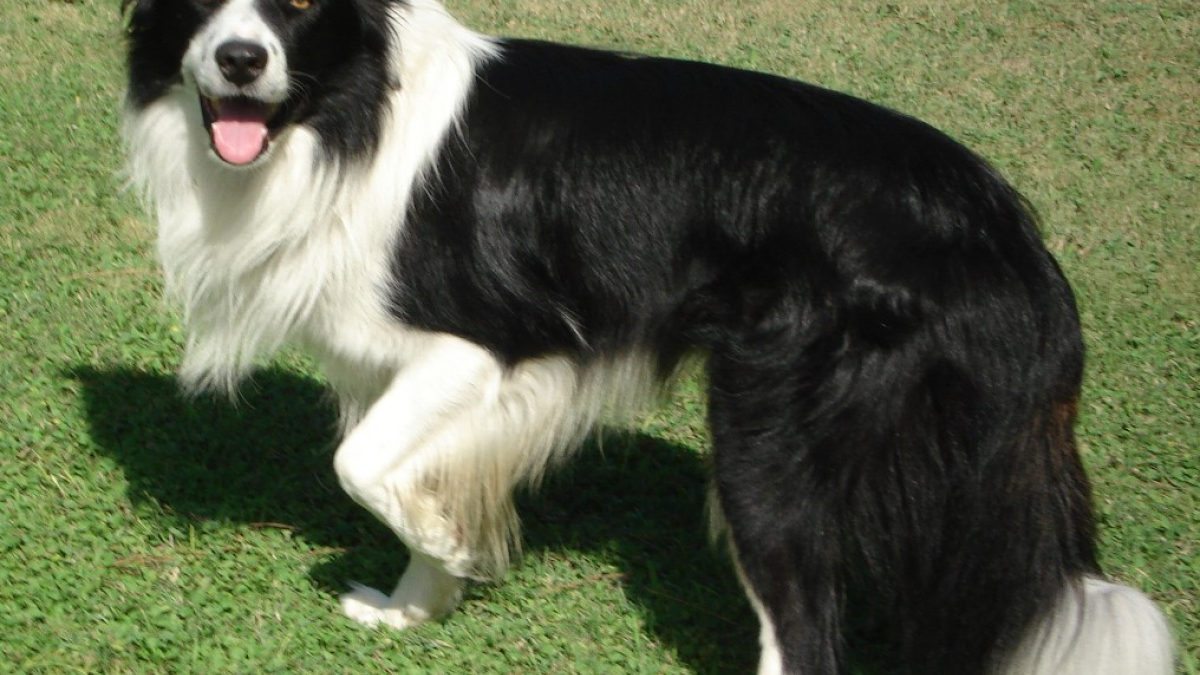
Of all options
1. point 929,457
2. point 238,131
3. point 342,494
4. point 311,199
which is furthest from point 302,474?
point 929,457

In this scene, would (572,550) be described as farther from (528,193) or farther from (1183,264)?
(1183,264)

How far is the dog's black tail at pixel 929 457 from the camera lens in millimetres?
3166

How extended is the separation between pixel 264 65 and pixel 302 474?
1.79 meters

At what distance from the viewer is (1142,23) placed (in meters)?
9.23

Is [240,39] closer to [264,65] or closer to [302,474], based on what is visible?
[264,65]

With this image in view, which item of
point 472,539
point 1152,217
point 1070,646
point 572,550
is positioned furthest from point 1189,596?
point 1152,217

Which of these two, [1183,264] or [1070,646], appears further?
[1183,264]

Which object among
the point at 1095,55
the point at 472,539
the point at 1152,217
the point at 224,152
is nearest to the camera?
the point at 224,152

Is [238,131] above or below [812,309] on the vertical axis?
below

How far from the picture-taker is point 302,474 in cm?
467

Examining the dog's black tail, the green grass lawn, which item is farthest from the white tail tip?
the green grass lawn

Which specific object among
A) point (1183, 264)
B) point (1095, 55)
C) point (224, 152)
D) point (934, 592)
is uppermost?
point (1095, 55)

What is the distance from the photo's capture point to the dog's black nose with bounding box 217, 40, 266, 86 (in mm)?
3297

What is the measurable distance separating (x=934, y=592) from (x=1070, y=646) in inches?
13.5
